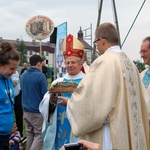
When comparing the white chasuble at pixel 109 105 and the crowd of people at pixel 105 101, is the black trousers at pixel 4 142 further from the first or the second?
the white chasuble at pixel 109 105

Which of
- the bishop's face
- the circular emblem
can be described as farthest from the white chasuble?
the circular emblem

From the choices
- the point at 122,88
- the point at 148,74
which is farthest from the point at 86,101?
the point at 148,74

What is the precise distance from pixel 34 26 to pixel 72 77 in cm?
973

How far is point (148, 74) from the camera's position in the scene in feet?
12.7

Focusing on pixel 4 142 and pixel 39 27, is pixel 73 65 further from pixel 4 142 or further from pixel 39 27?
pixel 39 27

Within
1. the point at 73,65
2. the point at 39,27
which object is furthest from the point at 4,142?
the point at 39,27

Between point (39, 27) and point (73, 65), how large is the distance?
8763 millimetres

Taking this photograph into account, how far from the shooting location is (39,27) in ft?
39.0

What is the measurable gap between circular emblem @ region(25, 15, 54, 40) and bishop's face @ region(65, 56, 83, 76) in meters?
8.15

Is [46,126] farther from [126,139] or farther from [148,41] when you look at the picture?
[148,41]

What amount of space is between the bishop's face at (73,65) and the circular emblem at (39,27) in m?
8.15

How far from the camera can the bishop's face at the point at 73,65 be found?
3.43m

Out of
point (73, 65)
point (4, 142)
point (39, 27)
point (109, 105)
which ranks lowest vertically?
point (4, 142)

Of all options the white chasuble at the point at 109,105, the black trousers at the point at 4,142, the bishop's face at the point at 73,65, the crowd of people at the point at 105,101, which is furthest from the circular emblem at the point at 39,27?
the white chasuble at the point at 109,105
